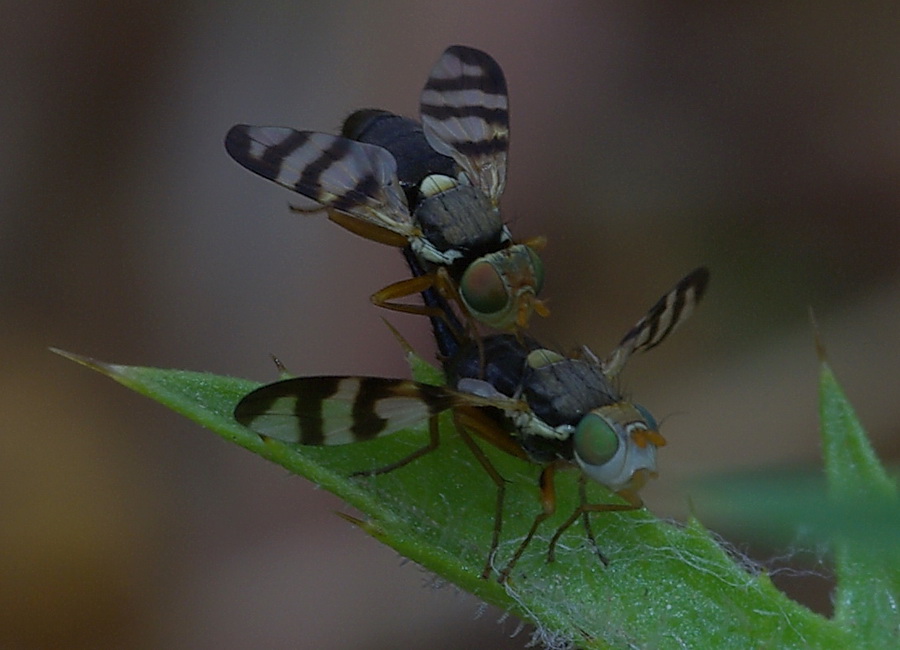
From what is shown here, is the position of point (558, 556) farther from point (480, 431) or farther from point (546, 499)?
point (480, 431)

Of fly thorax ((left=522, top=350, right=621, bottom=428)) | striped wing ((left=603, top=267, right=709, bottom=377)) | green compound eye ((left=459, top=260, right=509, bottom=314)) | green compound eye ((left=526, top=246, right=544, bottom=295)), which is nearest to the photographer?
fly thorax ((left=522, top=350, right=621, bottom=428))

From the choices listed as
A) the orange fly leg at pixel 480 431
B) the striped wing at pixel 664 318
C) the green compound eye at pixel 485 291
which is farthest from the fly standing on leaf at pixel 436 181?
the orange fly leg at pixel 480 431

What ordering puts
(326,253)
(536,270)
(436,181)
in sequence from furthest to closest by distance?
(326,253)
(436,181)
(536,270)

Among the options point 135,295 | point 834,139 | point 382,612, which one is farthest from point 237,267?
point 834,139

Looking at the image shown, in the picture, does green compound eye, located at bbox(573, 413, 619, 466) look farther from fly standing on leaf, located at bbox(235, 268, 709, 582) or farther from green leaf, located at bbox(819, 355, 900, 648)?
green leaf, located at bbox(819, 355, 900, 648)

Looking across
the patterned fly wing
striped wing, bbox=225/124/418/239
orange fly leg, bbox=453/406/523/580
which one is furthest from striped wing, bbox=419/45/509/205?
the patterned fly wing

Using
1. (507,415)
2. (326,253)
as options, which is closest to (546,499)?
(507,415)

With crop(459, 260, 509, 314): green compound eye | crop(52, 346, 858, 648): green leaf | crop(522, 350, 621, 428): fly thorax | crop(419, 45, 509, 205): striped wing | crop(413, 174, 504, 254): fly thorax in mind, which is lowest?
crop(52, 346, 858, 648): green leaf
